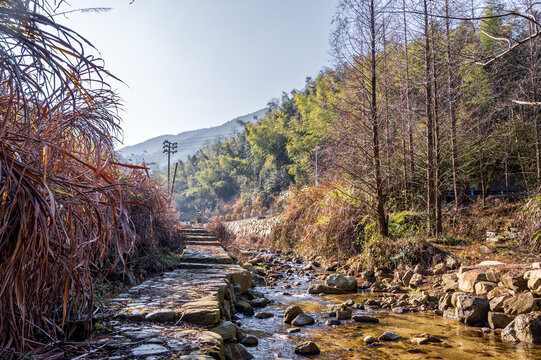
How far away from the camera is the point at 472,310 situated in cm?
422

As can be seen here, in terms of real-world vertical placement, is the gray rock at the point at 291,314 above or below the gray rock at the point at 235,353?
below

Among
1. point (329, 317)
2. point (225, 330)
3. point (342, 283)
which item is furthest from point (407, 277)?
point (225, 330)

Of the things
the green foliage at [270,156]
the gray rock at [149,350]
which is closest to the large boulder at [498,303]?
the gray rock at [149,350]

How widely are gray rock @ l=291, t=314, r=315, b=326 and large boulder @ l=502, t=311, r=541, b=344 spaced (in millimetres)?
2088

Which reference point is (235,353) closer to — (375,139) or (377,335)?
(377,335)

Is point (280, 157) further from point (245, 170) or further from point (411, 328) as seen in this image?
point (411, 328)

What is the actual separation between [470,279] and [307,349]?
3021 mm

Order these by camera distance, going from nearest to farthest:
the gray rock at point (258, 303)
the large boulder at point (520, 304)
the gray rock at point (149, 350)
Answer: the gray rock at point (149, 350)
the large boulder at point (520, 304)
the gray rock at point (258, 303)

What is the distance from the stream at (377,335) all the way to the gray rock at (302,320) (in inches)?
2.9

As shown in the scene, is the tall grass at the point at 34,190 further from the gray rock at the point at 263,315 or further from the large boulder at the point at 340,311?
the large boulder at the point at 340,311

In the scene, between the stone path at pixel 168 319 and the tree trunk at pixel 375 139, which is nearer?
the stone path at pixel 168 319

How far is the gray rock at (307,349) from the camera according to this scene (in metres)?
3.32

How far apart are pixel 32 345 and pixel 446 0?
871 cm

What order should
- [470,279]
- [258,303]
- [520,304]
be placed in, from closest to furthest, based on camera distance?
[520,304], [470,279], [258,303]
